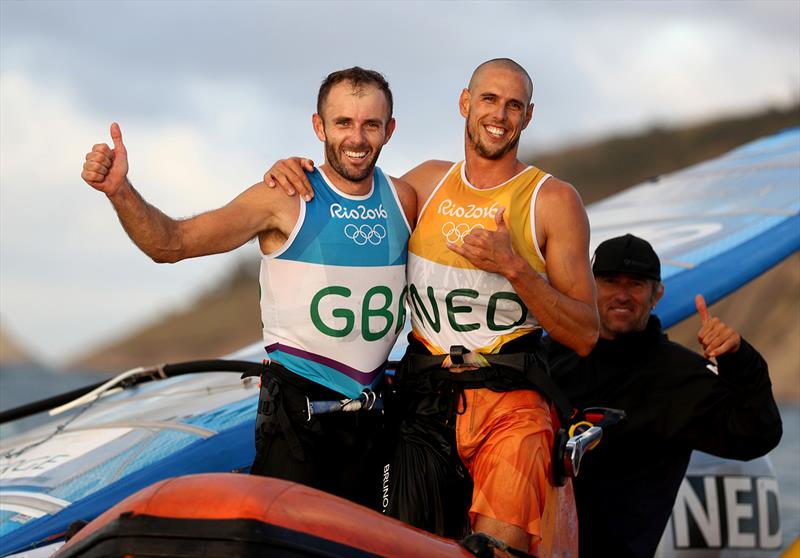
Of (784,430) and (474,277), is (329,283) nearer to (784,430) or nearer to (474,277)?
(474,277)

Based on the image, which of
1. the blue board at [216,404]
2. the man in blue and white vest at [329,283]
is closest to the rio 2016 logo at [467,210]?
the man in blue and white vest at [329,283]

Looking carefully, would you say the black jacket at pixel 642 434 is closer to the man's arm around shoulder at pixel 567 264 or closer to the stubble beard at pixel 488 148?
the man's arm around shoulder at pixel 567 264

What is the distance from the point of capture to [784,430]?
41.7 ft

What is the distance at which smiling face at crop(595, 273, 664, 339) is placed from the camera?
426 centimetres

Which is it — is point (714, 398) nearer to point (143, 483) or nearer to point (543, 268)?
point (543, 268)

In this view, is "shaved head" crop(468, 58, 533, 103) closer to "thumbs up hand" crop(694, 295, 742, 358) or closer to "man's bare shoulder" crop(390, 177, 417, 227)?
"man's bare shoulder" crop(390, 177, 417, 227)

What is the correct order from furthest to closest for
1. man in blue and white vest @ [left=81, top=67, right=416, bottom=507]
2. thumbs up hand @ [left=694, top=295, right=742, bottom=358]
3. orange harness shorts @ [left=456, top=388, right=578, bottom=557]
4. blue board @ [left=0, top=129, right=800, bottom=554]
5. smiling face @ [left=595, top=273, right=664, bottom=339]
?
1. blue board @ [left=0, top=129, right=800, bottom=554]
2. smiling face @ [left=595, top=273, right=664, bottom=339]
3. thumbs up hand @ [left=694, top=295, right=742, bottom=358]
4. man in blue and white vest @ [left=81, top=67, right=416, bottom=507]
5. orange harness shorts @ [left=456, top=388, right=578, bottom=557]

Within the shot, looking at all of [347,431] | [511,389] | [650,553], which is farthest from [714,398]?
[347,431]

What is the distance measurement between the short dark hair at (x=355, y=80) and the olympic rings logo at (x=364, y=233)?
0.33 m

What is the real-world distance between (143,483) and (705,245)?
323 cm

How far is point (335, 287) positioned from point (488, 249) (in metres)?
0.52

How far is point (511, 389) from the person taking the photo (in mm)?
3172

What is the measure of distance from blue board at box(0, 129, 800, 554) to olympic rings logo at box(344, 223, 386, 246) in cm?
185

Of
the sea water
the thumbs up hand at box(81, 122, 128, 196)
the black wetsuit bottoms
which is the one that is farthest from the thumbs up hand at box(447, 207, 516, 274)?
the sea water
